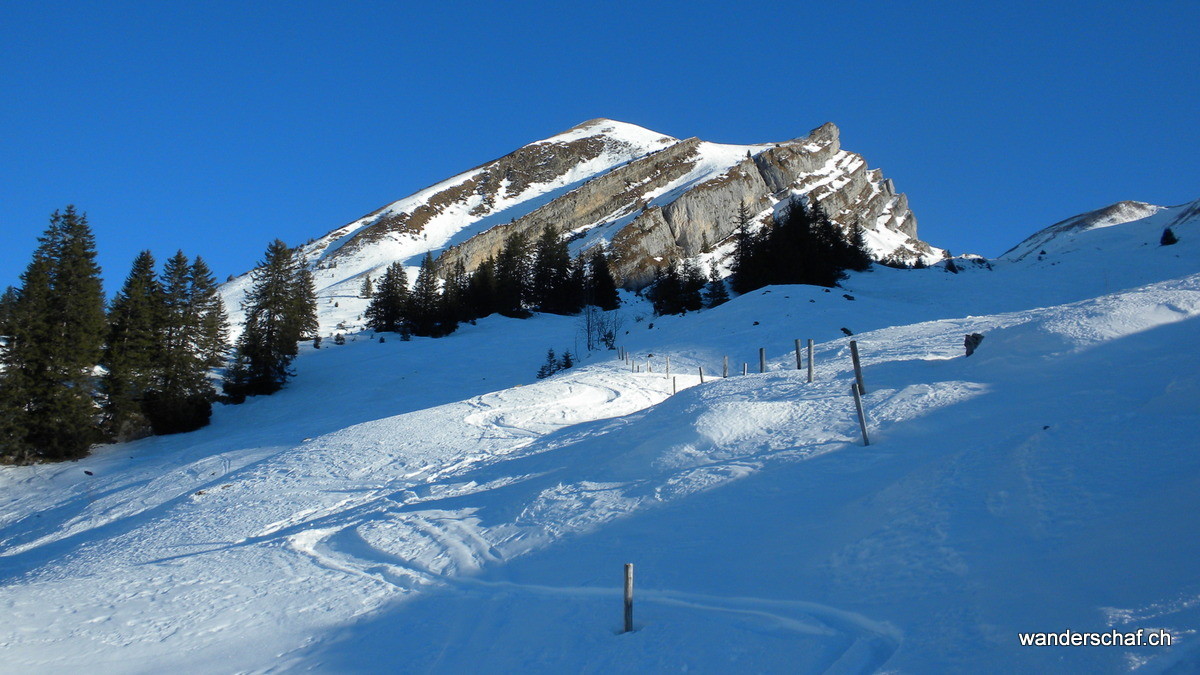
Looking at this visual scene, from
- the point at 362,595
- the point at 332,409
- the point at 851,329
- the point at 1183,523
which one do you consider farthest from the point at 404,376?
the point at 1183,523

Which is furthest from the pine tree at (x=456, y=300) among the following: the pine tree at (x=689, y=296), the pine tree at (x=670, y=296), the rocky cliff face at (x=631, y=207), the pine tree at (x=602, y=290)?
the rocky cliff face at (x=631, y=207)

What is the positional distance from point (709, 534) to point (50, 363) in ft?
101

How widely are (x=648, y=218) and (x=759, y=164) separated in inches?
1165

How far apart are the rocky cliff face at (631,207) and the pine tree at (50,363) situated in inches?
2383

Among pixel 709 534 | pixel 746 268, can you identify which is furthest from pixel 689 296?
pixel 709 534

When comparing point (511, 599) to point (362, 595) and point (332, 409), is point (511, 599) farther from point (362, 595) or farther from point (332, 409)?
point (332, 409)

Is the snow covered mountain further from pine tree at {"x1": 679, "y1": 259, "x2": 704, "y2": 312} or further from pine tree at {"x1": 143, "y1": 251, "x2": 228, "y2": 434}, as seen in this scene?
pine tree at {"x1": 143, "y1": 251, "x2": 228, "y2": 434}

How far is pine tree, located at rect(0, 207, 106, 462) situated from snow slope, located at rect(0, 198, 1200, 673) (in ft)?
20.4

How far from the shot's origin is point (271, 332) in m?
38.7

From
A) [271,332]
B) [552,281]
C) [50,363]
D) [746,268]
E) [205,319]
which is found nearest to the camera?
[50,363]

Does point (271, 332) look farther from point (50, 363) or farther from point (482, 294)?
point (482, 294)

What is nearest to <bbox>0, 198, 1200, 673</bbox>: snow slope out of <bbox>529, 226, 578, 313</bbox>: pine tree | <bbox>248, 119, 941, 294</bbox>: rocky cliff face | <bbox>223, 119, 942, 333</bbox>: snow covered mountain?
<bbox>529, 226, 578, 313</bbox>: pine tree

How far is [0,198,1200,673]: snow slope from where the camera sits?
6.18 m

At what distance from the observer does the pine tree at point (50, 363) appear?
26.6m
